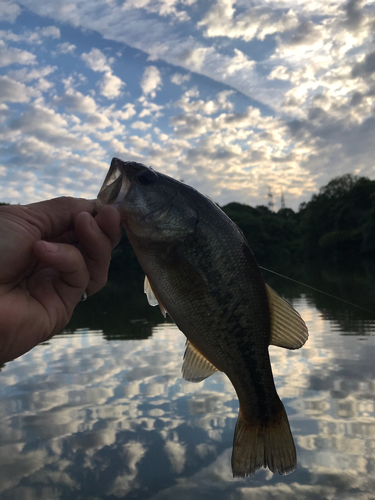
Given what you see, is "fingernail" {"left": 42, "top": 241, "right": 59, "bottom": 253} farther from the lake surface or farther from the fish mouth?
the lake surface

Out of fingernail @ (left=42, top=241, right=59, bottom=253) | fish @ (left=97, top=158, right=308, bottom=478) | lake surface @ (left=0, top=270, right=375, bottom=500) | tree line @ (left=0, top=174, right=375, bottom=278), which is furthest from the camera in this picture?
tree line @ (left=0, top=174, right=375, bottom=278)

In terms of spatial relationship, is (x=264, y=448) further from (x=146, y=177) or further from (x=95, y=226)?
(x=146, y=177)

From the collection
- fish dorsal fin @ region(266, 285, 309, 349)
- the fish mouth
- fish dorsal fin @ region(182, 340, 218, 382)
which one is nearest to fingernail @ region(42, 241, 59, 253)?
the fish mouth

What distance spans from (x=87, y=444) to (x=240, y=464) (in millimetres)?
5724

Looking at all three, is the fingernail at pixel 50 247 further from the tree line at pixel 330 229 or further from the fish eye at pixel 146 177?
the tree line at pixel 330 229

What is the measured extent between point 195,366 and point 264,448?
82cm

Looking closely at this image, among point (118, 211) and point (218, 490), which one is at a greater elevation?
point (118, 211)

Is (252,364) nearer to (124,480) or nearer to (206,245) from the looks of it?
(206,245)

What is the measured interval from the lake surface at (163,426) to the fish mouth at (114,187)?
5.12m

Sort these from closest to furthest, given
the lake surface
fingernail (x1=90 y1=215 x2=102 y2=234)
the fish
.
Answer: fingernail (x1=90 y1=215 x2=102 y2=234) → the fish → the lake surface

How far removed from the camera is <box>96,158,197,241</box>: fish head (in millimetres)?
3016

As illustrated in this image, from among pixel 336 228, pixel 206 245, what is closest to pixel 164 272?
pixel 206 245

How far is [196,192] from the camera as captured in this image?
3.12m

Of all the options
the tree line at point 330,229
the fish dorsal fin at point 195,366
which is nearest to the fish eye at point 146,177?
the fish dorsal fin at point 195,366
